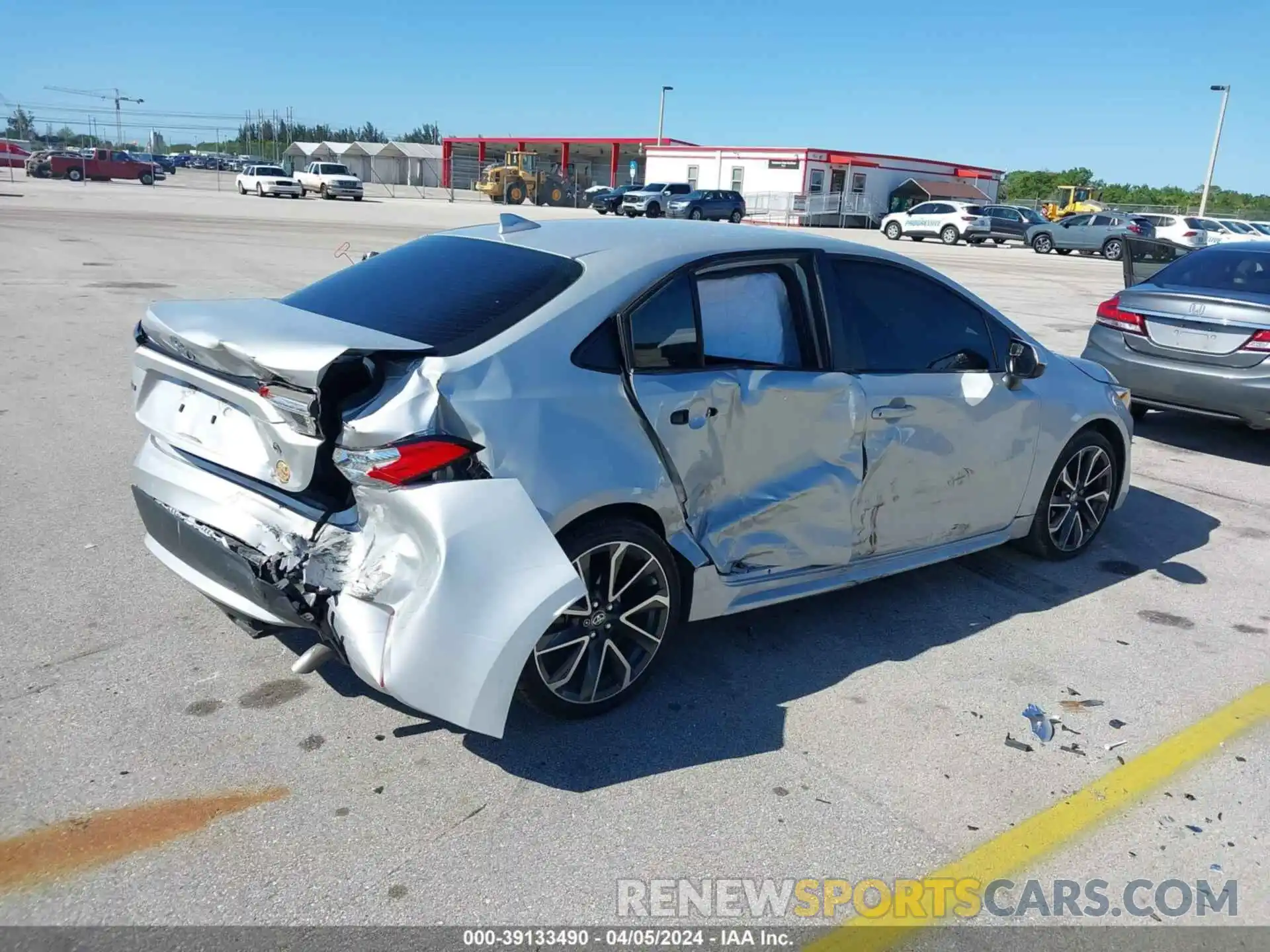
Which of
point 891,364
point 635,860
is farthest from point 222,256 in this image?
point 635,860

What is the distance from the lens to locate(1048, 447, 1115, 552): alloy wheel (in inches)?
212

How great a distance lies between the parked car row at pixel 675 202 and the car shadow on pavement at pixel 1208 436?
36.0 metres

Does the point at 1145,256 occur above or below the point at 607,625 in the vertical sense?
above

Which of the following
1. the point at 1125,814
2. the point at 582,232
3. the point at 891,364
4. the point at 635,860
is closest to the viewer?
the point at 635,860

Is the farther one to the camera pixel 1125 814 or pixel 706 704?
pixel 706 704

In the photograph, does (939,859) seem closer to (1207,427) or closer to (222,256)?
(1207,427)

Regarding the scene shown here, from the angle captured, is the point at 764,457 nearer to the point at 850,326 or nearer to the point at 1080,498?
the point at 850,326

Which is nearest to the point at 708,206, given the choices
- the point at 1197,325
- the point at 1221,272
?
the point at 1221,272

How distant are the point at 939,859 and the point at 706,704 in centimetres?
105

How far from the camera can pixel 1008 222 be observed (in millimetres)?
40969

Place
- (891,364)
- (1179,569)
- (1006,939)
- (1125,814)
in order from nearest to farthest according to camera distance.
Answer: (1006,939) < (1125,814) < (891,364) < (1179,569)

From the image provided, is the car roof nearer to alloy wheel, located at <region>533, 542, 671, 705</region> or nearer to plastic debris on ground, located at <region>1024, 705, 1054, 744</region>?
alloy wheel, located at <region>533, 542, 671, 705</region>

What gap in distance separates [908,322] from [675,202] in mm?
42734

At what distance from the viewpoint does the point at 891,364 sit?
173 inches
